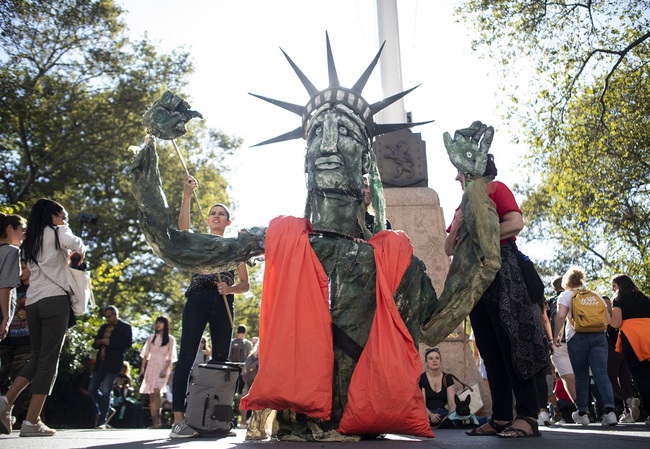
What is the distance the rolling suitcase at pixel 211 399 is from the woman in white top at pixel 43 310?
3.56 feet

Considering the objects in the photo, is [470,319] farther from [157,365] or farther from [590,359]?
[157,365]

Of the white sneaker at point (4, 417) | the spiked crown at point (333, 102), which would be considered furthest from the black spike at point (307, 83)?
the white sneaker at point (4, 417)

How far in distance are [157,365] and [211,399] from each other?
15.9ft

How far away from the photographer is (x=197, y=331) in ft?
16.7

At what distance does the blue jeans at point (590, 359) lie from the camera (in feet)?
21.9

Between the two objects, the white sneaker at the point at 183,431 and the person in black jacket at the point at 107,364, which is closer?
the white sneaker at the point at 183,431

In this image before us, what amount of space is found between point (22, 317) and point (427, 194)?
4.61 metres

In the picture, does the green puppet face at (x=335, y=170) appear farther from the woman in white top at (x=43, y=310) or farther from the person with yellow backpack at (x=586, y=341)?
the person with yellow backpack at (x=586, y=341)

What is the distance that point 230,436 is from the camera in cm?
495

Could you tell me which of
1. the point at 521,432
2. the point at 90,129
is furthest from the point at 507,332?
the point at 90,129

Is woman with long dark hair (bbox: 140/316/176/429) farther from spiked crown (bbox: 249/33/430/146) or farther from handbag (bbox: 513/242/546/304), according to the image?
handbag (bbox: 513/242/546/304)

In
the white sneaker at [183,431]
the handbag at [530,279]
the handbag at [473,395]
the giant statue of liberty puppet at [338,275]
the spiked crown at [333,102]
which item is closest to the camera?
the giant statue of liberty puppet at [338,275]

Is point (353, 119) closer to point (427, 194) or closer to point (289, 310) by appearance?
point (289, 310)

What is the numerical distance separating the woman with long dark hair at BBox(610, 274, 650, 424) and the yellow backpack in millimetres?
208
